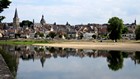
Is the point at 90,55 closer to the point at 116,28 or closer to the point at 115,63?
the point at 115,63

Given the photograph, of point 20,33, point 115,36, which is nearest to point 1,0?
point 115,36

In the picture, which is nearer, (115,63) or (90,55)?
(115,63)

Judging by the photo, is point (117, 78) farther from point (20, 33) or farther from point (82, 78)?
point (20, 33)

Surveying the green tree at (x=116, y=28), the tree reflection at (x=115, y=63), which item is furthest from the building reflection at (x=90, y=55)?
the green tree at (x=116, y=28)

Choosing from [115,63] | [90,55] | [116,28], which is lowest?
[90,55]

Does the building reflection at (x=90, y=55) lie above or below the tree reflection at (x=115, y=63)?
below

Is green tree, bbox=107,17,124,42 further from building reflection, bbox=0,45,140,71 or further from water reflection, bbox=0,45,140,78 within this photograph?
water reflection, bbox=0,45,140,78

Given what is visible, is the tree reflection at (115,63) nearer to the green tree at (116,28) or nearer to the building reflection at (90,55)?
the building reflection at (90,55)

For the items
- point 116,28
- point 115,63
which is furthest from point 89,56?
point 116,28

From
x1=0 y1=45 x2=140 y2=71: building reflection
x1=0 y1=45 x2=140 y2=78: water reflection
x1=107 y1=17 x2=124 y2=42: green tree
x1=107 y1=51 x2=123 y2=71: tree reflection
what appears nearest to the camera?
x1=107 y1=51 x2=123 y2=71: tree reflection

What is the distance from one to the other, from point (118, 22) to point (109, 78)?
3573 inches

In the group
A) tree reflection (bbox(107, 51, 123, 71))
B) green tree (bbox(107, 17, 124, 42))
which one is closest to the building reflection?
tree reflection (bbox(107, 51, 123, 71))

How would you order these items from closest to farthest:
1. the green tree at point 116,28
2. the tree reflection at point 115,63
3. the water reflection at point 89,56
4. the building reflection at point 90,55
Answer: the tree reflection at point 115,63, the water reflection at point 89,56, the building reflection at point 90,55, the green tree at point 116,28

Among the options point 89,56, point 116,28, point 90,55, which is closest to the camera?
point 89,56
